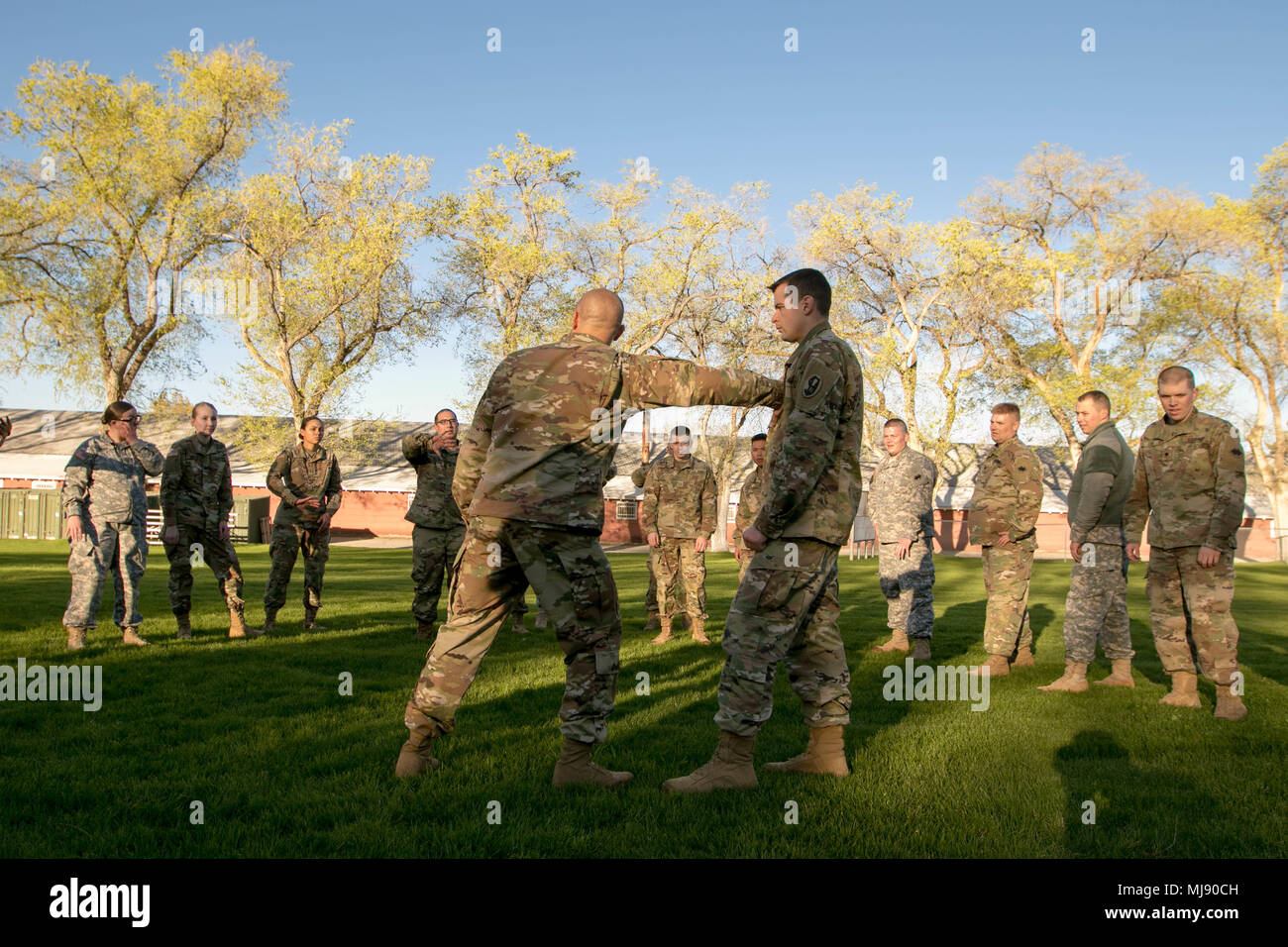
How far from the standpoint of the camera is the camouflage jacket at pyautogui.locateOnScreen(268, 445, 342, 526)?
9398 millimetres

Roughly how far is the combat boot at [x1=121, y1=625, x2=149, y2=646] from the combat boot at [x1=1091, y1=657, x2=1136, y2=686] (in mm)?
9180

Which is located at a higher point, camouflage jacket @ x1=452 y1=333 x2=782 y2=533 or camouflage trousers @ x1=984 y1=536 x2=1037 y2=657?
camouflage jacket @ x1=452 y1=333 x2=782 y2=533

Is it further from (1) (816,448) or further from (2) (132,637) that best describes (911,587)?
(2) (132,637)

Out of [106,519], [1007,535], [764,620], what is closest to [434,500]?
[106,519]

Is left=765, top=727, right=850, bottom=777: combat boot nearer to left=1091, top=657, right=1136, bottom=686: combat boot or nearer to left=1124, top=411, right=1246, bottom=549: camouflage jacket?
left=1124, top=411, right=1246, bottom=549: camouflage jacket

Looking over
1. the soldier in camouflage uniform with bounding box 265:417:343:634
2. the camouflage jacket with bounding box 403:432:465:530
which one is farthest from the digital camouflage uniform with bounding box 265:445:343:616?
the camouflage jacket with bounding box 403:432:465:530

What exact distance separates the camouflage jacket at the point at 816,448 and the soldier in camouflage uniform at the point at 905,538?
4.76 m

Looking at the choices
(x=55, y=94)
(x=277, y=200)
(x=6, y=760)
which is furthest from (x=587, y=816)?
(x=55, y=94)

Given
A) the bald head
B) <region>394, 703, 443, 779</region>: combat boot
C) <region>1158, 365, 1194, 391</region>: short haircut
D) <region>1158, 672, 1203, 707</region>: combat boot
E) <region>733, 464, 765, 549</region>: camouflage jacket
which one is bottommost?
<region>1158, 672, 1203, 707</region>: combat boot

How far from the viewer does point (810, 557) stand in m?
4.22

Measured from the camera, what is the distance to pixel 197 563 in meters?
8.97

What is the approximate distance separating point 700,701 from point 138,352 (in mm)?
34089

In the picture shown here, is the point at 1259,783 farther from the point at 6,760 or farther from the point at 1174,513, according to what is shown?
the point at 6,760

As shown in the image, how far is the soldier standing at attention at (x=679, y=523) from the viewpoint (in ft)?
32.3
